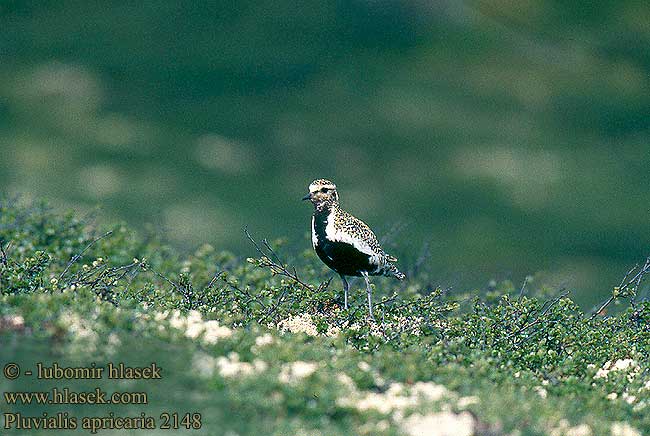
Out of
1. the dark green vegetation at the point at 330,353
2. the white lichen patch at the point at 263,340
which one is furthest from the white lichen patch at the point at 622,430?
the white lichen patch at the point at 263,340

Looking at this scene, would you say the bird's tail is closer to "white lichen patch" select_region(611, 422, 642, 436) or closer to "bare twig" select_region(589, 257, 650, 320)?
"bare twig" select_region(589, 257, 650, 320)

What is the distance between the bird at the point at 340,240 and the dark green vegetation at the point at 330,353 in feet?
1.58

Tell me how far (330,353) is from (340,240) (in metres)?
2.59

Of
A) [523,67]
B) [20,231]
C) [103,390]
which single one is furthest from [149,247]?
[523,67]

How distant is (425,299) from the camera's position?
11.8 meters

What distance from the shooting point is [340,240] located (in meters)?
11.1

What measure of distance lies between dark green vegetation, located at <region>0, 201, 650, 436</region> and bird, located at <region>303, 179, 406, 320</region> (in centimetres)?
48

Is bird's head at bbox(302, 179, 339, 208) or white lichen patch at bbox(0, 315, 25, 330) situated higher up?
bird's head at bbox(302, 179, 339, 208)

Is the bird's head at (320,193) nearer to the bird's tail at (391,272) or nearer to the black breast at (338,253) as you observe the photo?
the black breast at (338,253)

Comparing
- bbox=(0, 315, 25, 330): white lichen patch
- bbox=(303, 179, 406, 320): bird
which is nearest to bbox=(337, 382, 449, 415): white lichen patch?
bbox=(0, 315, 25, 330): white lichen patch

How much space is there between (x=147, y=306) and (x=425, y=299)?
3353mm

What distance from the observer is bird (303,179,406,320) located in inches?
438

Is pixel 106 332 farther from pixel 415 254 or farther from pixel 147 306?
pixel 415 254

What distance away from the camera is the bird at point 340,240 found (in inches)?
438
